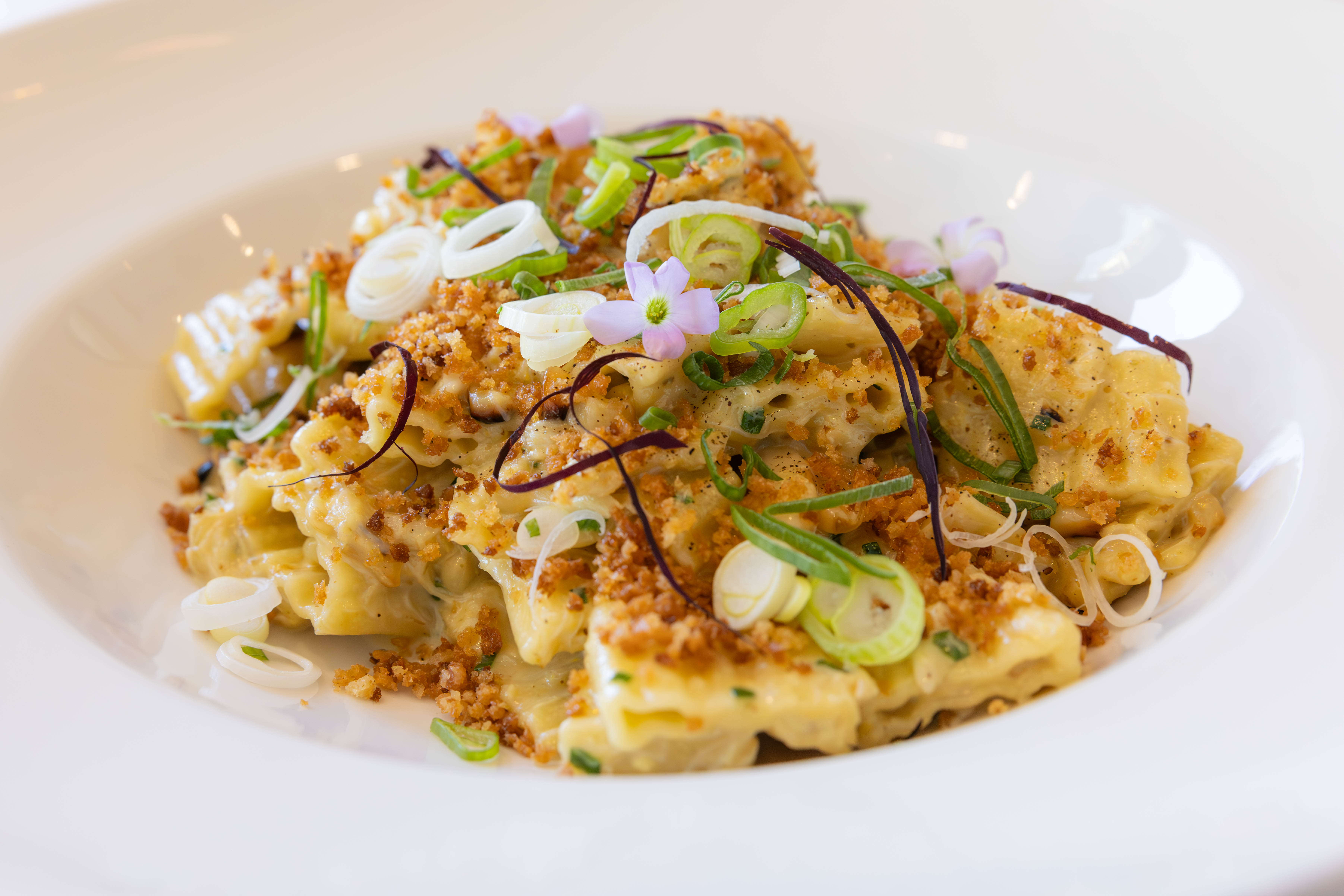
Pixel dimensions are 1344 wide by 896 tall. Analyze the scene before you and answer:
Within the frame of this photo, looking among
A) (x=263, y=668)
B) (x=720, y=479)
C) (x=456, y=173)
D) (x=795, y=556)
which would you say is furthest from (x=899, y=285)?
(x=263, y=668)

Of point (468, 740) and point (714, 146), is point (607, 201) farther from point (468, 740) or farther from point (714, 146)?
point (468, 740)

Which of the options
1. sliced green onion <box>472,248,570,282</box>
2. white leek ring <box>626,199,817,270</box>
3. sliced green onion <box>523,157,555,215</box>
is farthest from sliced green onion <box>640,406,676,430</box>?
sliced green onion <box>523,157,555,215</box>

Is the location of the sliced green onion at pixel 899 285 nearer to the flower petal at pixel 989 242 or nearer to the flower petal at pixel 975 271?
the flower petal at pixel 975 271

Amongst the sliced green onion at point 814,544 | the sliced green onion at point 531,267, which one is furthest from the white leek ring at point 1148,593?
the sliced green onion at point 531,267

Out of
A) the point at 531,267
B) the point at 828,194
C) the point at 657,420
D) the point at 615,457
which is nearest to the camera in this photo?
the point at 615,457

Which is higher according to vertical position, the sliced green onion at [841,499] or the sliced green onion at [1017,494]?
the sliced green onion at [841,499]

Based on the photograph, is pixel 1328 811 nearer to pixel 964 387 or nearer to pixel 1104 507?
pixel 1104 507
